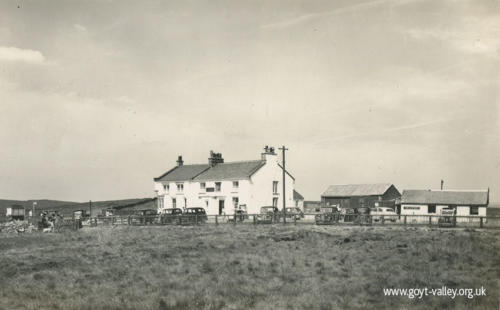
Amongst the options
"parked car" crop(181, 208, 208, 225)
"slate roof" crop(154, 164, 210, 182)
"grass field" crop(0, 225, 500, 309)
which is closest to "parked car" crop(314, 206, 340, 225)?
"parked car" crop(181, 208, 208, 225)

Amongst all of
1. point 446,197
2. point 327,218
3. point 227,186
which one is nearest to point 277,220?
point 327,218

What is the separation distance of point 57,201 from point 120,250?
A: 341 ft

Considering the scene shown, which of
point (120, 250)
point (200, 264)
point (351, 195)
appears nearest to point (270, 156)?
point (351, 195)

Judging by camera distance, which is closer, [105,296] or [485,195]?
[105,296]

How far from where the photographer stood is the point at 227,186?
54500 mm

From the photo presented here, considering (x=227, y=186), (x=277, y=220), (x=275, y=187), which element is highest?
(x=227, y=186)

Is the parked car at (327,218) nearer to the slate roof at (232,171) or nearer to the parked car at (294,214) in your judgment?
the parked car at (294,214)

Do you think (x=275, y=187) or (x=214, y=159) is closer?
(x=275, y=187)

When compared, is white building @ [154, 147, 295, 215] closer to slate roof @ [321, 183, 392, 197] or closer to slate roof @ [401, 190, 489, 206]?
slate roof @ [321, 183, 392, 197]

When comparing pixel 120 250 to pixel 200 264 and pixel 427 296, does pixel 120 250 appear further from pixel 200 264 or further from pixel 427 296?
pixel 427 296

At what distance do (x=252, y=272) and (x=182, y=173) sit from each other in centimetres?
4555

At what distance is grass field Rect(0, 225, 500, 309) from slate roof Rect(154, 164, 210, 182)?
32.7 metres

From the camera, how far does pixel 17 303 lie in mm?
12148

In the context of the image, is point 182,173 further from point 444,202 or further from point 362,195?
point 444,202
